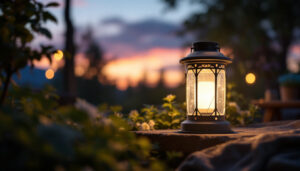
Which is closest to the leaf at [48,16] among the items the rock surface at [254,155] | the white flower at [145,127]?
the rock surface at [254,155]

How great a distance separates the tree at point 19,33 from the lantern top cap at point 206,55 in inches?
69.1

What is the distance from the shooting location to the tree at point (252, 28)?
48.0 feet

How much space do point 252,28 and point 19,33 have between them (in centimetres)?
1445

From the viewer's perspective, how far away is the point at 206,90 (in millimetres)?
3629

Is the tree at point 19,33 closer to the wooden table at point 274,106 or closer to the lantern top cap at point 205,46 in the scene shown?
the lantern top cap at point 205,46

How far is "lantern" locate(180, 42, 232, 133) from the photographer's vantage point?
354 centimetres

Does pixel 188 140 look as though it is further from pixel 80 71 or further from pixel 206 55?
pixel 80 71

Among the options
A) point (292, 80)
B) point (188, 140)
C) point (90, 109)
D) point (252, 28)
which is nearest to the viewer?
point (188, 140)

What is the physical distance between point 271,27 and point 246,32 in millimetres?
1109

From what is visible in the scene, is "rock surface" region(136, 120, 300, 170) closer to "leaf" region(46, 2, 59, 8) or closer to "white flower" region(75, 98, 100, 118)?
"white flower" region(75, 98, 100, 118)

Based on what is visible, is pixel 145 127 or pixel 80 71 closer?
pixel 145 127

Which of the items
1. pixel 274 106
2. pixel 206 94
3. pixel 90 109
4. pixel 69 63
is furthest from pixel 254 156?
pixel 69 63

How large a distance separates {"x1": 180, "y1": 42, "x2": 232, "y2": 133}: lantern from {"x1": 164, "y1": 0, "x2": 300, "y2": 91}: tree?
1113 centimetres

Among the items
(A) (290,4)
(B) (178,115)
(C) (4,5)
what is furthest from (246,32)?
(C) (4,5)
